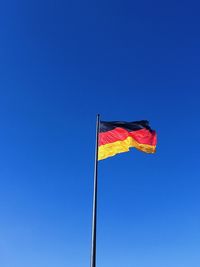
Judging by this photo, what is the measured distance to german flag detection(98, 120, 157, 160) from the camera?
76.3ft

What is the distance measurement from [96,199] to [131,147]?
607cm

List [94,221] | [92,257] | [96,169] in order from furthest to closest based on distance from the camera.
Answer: [96,169], [94,221], [92,257]

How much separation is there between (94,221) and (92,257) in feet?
5.37

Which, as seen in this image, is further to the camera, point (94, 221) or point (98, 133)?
point (98, 133)

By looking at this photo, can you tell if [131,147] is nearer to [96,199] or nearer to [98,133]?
[98,133]

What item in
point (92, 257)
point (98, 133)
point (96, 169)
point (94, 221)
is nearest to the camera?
point (92, 257)

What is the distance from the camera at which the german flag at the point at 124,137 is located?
76.3 feet

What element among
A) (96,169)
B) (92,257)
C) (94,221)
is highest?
(96,169)

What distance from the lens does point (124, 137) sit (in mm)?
23797

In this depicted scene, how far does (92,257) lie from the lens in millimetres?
16766

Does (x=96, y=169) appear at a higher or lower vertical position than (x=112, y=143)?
lower

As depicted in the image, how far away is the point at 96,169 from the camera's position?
19.8m

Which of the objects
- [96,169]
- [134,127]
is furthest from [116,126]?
[96,169]

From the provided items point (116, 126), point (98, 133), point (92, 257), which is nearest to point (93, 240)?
point (92, 257)
